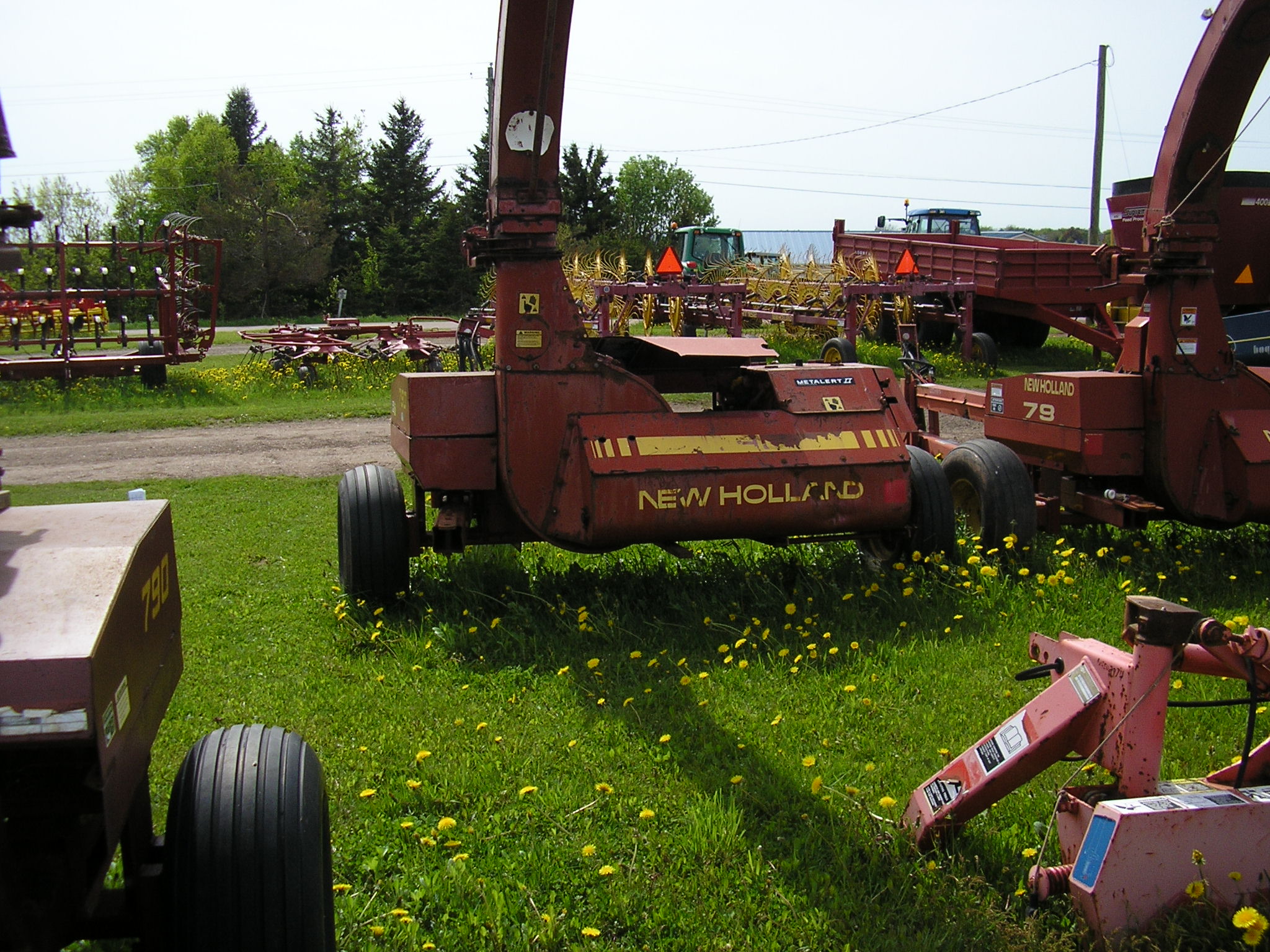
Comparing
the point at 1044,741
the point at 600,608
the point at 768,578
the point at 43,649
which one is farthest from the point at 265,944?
the point at 768,578

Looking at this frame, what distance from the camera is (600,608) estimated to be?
5.90 metres

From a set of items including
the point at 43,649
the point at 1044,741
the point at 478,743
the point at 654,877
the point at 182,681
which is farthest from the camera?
the point at 182,681

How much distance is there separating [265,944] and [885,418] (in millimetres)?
4430

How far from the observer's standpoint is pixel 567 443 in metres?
5.71

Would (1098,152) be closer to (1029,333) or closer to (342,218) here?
(1029,333)

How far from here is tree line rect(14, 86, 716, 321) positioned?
44969 mm

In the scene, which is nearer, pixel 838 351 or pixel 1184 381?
pixel 1184 381

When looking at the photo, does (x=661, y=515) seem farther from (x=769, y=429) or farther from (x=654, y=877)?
(x=654, y=877)

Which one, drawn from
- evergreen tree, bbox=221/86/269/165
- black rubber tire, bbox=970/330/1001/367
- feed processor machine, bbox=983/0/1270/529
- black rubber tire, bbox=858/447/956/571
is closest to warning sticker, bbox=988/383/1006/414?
feed processor machine, bbox=983/0/1270/529

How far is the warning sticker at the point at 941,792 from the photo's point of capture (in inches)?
126

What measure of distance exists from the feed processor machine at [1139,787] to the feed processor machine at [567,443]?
2.71 meters

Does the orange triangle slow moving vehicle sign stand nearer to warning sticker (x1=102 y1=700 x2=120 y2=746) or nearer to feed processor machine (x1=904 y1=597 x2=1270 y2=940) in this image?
feed processor machine (x1=904 y1=597 x2=1270 y2=940)

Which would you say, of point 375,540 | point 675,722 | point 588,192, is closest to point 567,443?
point 375,540

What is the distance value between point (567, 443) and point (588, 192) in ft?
150
